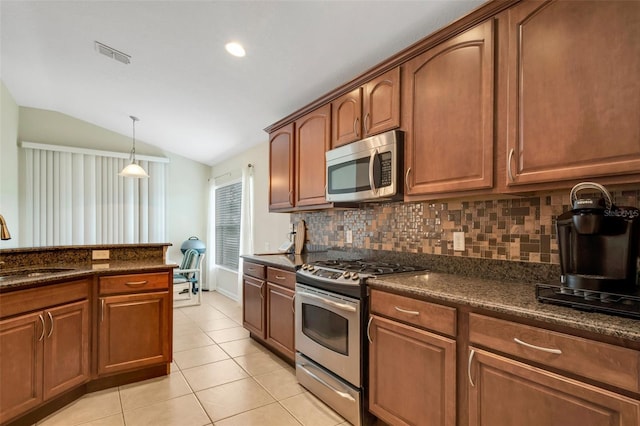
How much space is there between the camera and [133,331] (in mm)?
2502

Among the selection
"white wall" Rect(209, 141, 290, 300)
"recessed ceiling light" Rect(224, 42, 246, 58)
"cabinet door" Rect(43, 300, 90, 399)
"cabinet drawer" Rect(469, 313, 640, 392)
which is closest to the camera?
"cabinet drawer" Rect(469, 313, 640, 392)

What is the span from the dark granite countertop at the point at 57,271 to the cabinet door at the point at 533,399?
2.27m

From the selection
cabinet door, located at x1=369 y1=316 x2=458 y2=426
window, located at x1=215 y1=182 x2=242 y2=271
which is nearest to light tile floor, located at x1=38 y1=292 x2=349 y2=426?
cabinet door, located at x1=369 y1=316 x2=458 y2=426

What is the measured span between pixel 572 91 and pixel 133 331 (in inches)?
119

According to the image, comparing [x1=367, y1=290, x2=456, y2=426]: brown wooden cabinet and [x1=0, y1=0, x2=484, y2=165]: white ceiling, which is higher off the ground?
[x1=0, y1=0, x2=484, y2=165]: white ceiling

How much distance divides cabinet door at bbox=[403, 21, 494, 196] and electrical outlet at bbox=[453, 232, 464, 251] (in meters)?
0.39

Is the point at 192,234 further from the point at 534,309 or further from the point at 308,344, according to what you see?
the point at 534,309

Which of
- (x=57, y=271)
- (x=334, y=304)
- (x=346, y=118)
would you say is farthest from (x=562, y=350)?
(x=57, y=271)

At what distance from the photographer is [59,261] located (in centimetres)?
268

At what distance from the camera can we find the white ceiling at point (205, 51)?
2.11m

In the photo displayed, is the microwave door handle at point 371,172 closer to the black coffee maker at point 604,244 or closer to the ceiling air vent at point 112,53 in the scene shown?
the black coffee maker at point 604,244

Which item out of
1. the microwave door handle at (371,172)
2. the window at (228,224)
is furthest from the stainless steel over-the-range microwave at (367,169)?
the window at (228,224)

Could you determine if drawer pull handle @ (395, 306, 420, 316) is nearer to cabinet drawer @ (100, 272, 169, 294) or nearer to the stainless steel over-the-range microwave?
the stainless steel over-the-range microwave

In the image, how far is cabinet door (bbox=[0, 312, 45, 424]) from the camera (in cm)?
182
